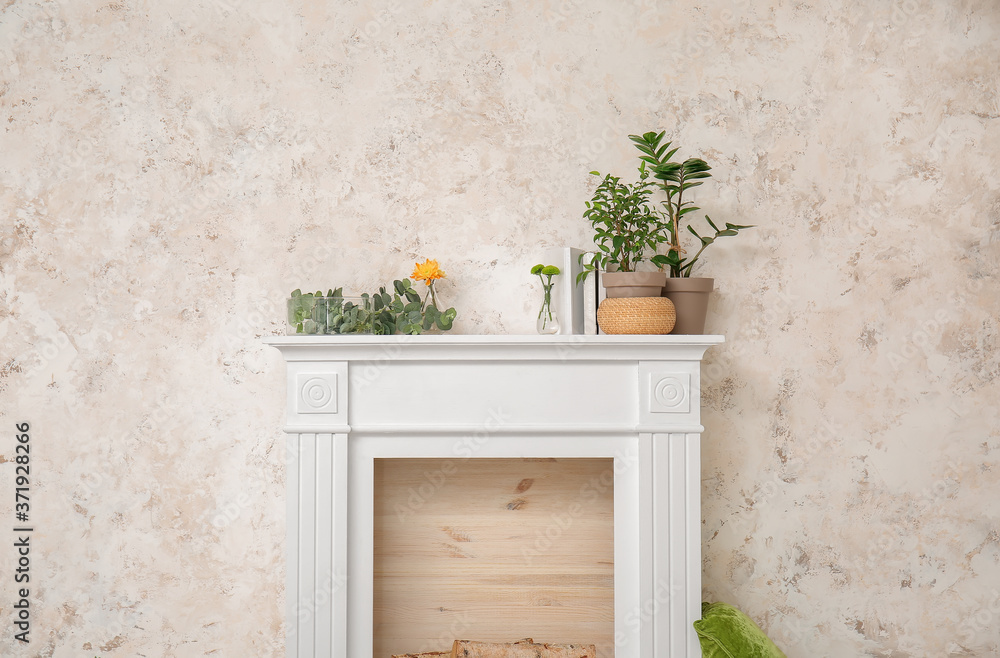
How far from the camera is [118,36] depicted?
1.89 metres

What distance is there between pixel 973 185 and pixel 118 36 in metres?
2.66

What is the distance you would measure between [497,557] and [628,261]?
97 cm

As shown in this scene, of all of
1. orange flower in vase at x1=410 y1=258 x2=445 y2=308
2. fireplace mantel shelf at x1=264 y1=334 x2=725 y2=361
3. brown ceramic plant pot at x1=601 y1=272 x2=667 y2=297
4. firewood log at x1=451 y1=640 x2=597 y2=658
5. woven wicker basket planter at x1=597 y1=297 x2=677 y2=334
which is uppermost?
orange flower in vase at x1=410 y1=258 x2=445 y2=308

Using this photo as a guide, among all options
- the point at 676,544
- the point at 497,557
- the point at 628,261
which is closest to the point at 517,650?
the point at 497,557

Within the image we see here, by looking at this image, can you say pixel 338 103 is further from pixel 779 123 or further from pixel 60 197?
pixel 779 123

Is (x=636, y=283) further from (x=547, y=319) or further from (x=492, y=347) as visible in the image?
(x=492, y=347)

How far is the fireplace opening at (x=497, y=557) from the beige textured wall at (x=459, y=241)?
33 cm

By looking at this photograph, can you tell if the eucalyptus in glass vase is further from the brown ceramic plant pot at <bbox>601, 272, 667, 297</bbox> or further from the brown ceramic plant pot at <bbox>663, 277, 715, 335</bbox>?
the brown ceramic plant pot at <bbox>663, 277, 715, 335</bbox>

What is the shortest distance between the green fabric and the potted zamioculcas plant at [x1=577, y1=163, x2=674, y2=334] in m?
0.76

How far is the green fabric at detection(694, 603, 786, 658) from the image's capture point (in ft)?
5.03

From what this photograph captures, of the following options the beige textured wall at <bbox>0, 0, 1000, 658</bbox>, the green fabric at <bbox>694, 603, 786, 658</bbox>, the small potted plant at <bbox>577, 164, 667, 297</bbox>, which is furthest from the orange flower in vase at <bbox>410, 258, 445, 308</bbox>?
the green fabric at <bbox>694, 603, 786, 658</bbox>

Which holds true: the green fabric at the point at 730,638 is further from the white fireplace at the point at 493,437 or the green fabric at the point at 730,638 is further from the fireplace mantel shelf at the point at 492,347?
the fireplace mantel shelf at the point at 492,347

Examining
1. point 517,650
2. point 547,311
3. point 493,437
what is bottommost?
point 517,650

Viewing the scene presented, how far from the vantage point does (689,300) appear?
1671 millimetres
